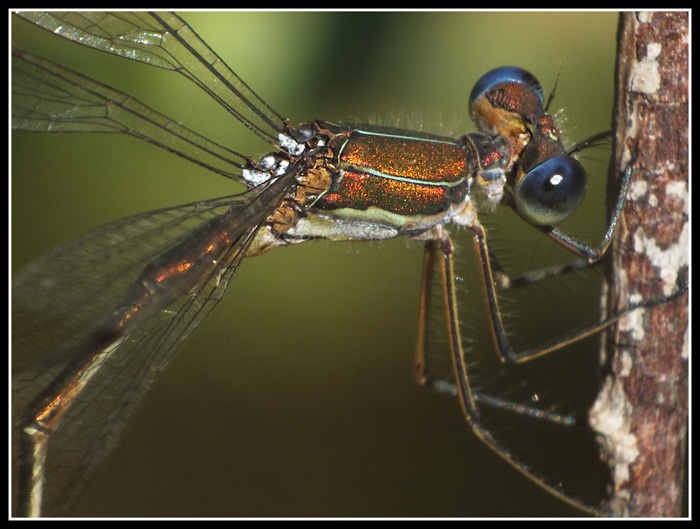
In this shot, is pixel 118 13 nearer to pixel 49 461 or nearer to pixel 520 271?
pixel 49 461

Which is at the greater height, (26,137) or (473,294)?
(26,137)

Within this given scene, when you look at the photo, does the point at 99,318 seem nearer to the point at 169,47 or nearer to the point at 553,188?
the point at 169,47

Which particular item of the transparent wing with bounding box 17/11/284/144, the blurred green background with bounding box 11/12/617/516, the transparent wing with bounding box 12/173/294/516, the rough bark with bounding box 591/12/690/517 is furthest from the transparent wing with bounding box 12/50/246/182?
the rough bark with bounding box 591/12/690/517

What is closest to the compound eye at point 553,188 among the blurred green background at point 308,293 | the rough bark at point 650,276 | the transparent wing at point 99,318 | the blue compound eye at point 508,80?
the rough bark at point 650,276

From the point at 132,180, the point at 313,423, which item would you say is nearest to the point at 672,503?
the point at 313,423

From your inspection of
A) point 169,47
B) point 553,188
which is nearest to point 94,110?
point 169,47

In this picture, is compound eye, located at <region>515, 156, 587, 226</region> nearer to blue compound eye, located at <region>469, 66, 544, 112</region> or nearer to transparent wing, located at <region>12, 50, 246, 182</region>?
blue compound eye, located at <region>469, 66, 544, 112</region>
